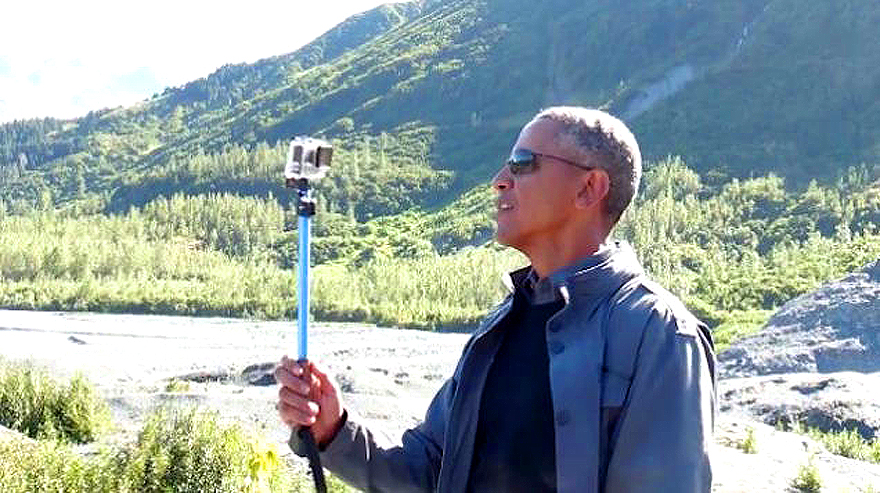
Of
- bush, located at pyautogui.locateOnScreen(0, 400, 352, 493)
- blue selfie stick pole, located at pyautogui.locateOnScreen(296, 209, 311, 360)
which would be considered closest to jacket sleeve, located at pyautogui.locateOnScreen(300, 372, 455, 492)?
blue selfie stick pole, located at pyautogui.locateOnScreen(296, 209, 311, 360)

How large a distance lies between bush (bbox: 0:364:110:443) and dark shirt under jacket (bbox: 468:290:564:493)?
11.2m

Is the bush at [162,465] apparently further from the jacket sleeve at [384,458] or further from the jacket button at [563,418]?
the jacket button at [563,418]

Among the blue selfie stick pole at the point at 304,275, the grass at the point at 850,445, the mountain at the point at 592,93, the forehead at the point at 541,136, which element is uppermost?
the mountain at the point at 592,93

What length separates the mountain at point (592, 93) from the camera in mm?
117000

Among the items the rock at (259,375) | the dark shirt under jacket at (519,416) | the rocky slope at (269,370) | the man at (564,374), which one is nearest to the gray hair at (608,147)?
the man at (564,374)

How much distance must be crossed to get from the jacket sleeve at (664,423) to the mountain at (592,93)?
10418cm

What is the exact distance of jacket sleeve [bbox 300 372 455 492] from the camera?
3477 mm

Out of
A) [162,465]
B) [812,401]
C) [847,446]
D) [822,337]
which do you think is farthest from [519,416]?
[822,337]

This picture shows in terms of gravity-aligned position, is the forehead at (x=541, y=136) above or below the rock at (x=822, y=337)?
above

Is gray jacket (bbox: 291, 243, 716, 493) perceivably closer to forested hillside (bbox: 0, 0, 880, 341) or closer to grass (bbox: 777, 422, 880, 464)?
grass (bbox: 777, 422, 880, 464)

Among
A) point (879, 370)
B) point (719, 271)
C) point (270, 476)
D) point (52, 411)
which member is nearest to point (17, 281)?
point (719, 271)

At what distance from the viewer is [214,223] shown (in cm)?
11700

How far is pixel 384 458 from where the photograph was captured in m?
3.52

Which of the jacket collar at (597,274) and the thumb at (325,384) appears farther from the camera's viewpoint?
the thumb at (325,384)
